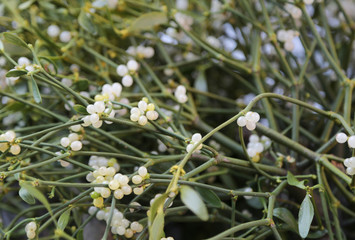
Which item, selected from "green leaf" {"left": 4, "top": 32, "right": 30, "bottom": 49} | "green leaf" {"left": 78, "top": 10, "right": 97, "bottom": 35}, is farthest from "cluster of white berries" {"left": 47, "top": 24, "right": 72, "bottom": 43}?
"green leaf" {"left": 4, "top": 32, "right": 30, "bottom": 49}

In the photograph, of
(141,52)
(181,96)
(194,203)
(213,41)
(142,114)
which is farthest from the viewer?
(213,41)

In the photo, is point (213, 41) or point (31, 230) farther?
point (213, 41)

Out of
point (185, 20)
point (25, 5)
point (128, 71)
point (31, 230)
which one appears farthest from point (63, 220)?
point (185, 20)

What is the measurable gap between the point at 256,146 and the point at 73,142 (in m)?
0.23

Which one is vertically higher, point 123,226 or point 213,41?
point 213,41

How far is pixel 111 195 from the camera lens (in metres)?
0.43

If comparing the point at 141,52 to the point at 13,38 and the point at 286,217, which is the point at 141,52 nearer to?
the point at 13,38

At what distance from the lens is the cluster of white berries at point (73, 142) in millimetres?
441

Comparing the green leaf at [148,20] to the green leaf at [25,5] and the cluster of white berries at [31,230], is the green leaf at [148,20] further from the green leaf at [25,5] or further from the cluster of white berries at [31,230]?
the cluster of white berries at [31,230]


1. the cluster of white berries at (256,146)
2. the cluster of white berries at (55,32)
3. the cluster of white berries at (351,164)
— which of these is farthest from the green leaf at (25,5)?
the cluster of white berries at (351,164)

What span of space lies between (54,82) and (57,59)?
5.6 inches

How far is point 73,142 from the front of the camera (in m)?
A: 0.44

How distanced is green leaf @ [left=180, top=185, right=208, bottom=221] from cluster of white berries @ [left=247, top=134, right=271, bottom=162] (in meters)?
0.18

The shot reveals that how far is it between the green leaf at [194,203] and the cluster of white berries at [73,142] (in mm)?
147
